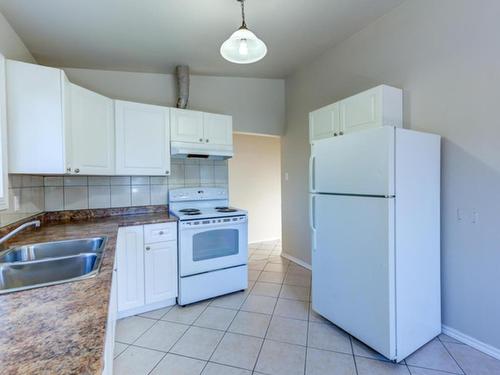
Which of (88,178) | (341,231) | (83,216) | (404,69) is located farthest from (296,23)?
(83,216)

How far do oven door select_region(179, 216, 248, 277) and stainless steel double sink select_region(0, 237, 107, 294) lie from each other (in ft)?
2.89

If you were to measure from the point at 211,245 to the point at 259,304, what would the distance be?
2.53ft

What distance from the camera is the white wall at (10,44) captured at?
1903mm

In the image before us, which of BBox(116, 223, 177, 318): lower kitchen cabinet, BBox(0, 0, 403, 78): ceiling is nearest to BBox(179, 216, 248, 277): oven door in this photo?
BBox(116, 223, 177, 318): lower kitchen cabinet

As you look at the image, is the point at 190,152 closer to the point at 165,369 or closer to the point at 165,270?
the point at 165,270

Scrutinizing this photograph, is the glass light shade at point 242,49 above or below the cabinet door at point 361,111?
above

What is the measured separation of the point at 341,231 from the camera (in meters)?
2.02

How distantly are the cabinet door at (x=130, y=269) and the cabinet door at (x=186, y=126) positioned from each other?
1101mm

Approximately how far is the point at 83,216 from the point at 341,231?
8.47 feet

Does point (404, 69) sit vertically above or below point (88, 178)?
above

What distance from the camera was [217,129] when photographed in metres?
3.10

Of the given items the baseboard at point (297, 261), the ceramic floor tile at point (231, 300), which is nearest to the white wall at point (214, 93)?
the baseboard at point (297, 261)


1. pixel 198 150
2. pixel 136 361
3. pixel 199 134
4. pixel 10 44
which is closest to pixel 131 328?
pixel 136 361

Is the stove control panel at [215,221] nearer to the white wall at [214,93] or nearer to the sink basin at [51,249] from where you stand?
the sink basin at [51,249]
